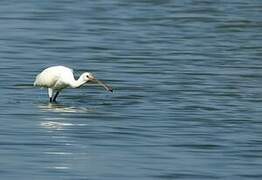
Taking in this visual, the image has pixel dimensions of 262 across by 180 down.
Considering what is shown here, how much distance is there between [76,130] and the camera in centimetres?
1994

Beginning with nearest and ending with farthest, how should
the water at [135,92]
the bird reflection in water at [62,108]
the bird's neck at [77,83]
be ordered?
the water at [135,92]
the bird reflection in water at [62,108]
the bird's neck at [77,83]

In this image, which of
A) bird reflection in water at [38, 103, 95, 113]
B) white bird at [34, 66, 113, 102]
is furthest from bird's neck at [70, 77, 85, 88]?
bird reflection in water at [38, 103, 95, 113]

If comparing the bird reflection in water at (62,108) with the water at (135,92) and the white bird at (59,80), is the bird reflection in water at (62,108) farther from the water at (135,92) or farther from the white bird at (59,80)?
the white bird at (59,80)

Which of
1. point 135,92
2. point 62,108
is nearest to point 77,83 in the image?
point 62,108

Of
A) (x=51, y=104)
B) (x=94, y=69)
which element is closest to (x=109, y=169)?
(x=51, y=104)

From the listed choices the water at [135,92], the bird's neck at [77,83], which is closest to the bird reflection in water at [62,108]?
the water at [135,92]

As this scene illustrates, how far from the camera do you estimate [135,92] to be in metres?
24.0

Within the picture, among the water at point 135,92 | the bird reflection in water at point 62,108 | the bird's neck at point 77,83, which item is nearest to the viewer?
the water at point 135,92

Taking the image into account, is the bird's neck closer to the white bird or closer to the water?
the white bird

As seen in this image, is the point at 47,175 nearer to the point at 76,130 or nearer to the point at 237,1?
the point at 76,130

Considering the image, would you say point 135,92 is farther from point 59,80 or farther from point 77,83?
point 59,80

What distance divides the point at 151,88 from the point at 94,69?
8.43 feet

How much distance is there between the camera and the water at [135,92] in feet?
57.3

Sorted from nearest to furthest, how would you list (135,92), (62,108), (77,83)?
(62,108) → (77,83) → (135,92)
